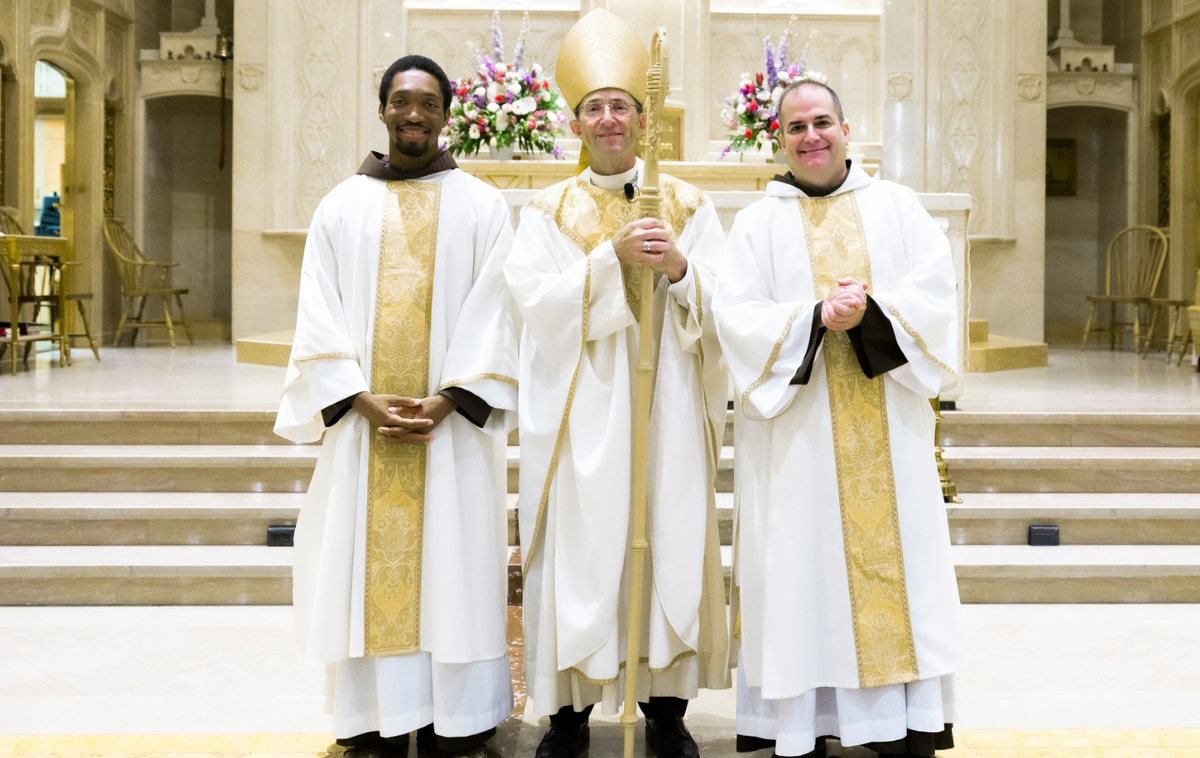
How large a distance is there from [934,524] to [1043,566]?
1.97 m

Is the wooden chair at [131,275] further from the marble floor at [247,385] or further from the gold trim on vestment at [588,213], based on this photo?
the gold trim on vestment at [588,213]

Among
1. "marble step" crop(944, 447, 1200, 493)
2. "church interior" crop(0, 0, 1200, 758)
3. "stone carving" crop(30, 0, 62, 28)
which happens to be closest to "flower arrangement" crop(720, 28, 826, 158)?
"church interior" crop(0, 0, 1200, 758)

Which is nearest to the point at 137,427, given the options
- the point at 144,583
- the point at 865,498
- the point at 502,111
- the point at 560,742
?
the point at 144,583

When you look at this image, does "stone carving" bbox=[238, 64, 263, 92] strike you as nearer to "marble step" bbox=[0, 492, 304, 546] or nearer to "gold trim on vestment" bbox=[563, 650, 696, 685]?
"marble step" bbox=[0, 492, 304, 546]

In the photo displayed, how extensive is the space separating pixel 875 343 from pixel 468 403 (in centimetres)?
105

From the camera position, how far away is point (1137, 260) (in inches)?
465

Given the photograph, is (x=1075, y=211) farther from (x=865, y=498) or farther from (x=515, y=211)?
(x=865, y=498)

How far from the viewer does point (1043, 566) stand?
472cm

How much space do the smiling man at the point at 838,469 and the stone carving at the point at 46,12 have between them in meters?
9.59

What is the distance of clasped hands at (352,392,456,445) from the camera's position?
2.98 meters

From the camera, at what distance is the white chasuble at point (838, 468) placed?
9.67 feet

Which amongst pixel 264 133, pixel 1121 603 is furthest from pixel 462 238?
pixel 264 133

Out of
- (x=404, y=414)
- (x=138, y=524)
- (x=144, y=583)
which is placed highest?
(x=404, y=414)

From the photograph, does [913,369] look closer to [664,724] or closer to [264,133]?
[664,724]
